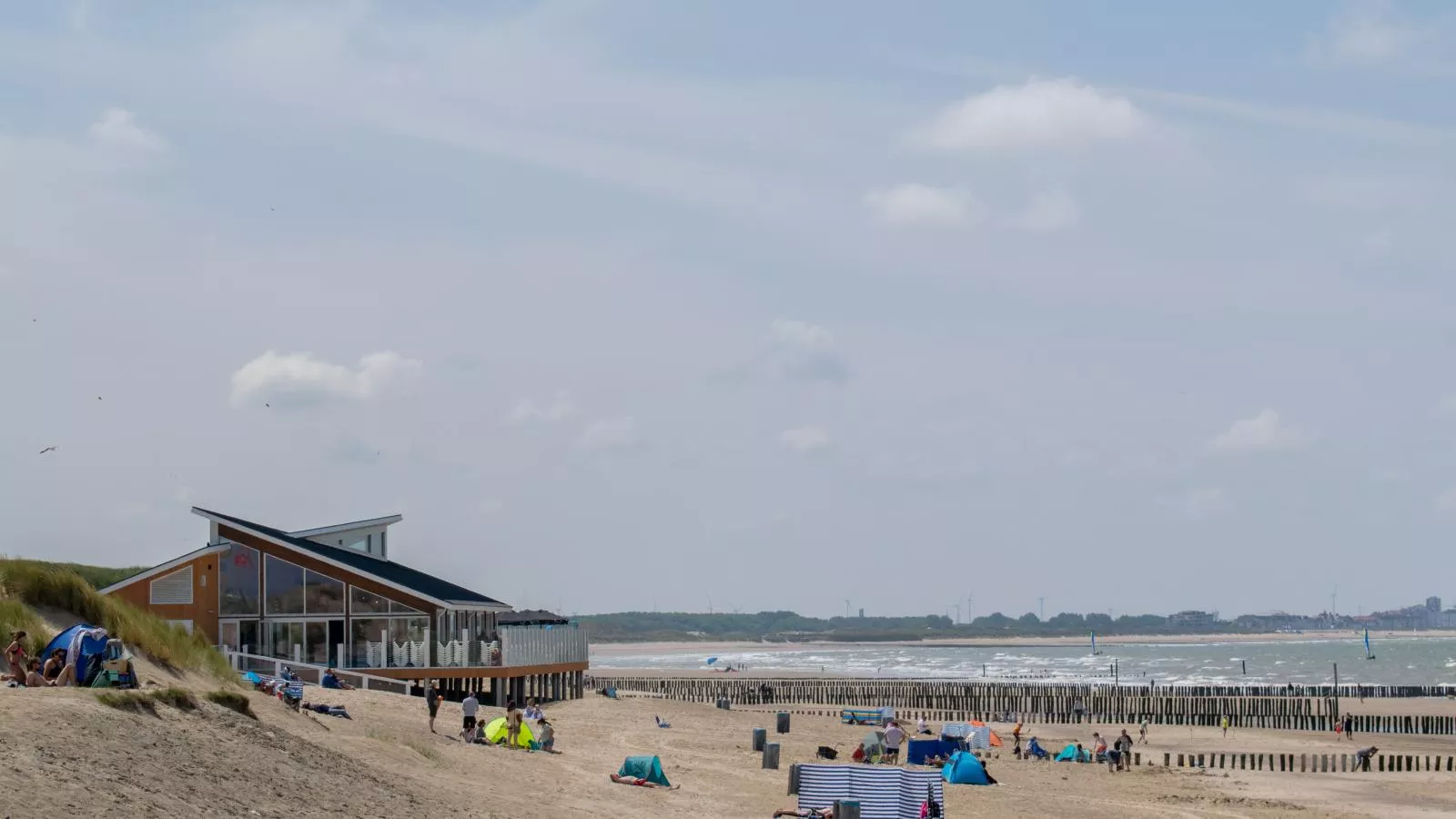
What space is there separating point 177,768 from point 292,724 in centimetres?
609

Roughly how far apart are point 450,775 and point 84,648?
6192mm

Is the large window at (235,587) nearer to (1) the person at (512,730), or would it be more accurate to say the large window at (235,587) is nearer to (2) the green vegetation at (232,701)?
(1) the person at (512,730)

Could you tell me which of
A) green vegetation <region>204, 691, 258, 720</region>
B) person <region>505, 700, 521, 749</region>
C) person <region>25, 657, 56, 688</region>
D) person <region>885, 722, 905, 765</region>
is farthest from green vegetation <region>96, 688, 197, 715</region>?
person <region>885, 722, 905, 765</region>

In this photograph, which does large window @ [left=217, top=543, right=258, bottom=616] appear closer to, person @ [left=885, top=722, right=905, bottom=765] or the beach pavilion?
the beach pavilion

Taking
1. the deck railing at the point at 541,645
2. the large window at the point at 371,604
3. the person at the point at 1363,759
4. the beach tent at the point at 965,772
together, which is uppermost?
the large window at the point at 371,604

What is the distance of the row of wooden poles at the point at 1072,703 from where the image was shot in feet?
211

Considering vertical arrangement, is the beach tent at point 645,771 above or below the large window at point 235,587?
below

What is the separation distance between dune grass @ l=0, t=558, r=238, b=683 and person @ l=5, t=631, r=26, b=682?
4.30 metres

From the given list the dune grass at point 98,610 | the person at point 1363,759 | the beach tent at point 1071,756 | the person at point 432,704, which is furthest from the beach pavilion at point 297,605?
the person at point 1363,759

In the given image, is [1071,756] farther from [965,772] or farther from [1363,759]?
[965,772]

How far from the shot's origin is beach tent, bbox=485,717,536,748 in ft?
101

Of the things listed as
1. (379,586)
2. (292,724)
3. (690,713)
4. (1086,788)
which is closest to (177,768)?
(292,724)

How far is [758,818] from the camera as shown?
24984 mm

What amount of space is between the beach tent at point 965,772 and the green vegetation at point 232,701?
1626cm
